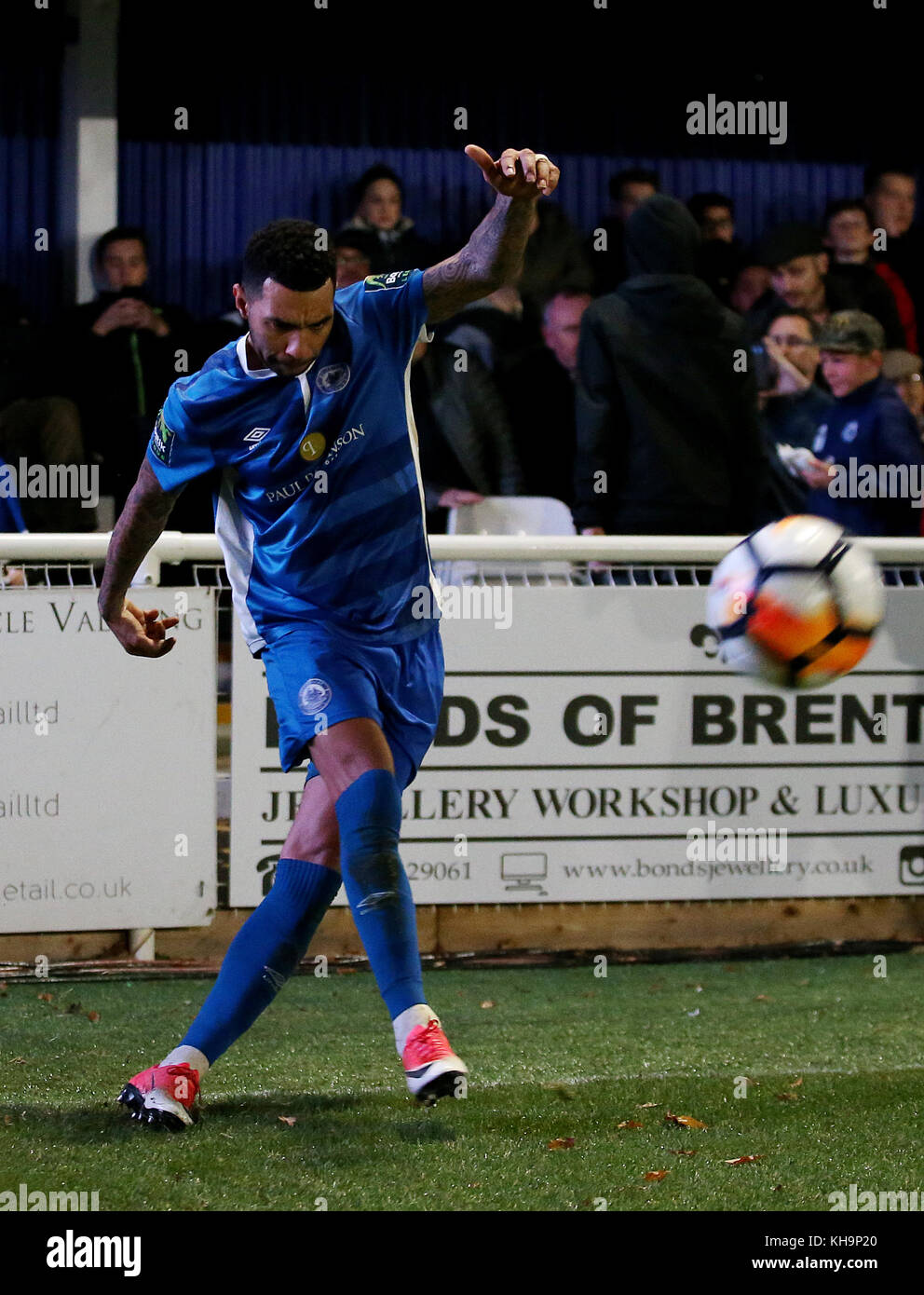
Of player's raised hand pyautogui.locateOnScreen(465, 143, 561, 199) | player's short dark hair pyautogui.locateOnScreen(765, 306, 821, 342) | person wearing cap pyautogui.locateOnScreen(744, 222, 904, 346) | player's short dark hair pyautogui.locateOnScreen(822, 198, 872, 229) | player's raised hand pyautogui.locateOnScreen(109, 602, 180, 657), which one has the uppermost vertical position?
player's short dark hair pyautogui.locateOnScreen(822, 198, 872, 229)

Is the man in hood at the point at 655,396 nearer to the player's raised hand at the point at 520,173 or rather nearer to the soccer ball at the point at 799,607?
the soccer ball at the point at 799,607

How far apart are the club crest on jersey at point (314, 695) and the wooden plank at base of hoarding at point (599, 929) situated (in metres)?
1.99

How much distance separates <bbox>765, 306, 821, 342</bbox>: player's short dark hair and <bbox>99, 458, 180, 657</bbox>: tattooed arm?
207 inches

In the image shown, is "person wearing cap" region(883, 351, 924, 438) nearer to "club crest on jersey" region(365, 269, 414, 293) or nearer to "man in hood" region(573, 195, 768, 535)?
"man in hood" region(573, 195, 768, 535)

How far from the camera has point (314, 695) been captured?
3.79 meters

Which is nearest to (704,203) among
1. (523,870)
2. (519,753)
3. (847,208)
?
(847,208)

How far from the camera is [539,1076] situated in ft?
14.5

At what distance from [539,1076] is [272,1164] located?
3.42ft

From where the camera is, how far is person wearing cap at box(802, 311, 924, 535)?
6844mm

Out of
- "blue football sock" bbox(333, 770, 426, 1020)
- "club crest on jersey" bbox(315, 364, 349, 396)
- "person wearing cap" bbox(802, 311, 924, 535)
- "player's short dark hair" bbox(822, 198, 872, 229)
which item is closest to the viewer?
"blue football sock" bbox(333, 770, 426, 1020)

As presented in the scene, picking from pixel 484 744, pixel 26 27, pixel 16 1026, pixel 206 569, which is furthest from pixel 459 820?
pixel 26 27

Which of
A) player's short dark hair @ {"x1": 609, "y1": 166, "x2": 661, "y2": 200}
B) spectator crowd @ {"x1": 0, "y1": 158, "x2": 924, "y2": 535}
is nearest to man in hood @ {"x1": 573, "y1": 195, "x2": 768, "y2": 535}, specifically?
spectator crowd @ {"x1": 0, "y1": 158, "x2": 924, "y2": 535}

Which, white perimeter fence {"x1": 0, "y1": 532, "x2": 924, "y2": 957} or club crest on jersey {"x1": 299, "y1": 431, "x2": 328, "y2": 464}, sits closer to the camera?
club crest on jersey {"x1": 299, "y1": 431, "x2": 328, "y2": 464}

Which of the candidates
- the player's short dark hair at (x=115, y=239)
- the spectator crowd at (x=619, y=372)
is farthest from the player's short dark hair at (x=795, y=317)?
the player's short dark hair at (x=115, y=239)
